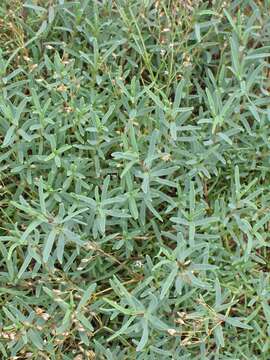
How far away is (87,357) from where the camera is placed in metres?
2.00

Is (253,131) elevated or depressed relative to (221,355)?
elevated

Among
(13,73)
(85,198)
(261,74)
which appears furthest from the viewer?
(261,74)

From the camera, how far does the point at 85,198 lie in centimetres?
188

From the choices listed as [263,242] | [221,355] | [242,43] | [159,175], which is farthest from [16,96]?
[221,355]

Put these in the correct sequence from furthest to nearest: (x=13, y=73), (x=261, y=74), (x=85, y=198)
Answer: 1. (x=261, y=74)
2. (x=13, y=73)
3. (x=85, y=198)

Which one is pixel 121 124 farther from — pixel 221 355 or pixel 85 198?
pixel 221 355

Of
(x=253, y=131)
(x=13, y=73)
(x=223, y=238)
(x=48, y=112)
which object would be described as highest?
(x=13, y=73)

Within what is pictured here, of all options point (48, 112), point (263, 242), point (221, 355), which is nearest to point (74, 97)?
point (48, 112)

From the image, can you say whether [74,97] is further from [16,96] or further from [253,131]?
[253,131]

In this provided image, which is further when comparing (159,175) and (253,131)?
(253,131)

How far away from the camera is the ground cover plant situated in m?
1.92

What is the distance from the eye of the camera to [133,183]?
78.9 inches

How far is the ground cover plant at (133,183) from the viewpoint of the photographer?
192 centimetres

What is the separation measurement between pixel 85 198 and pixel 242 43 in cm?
73
